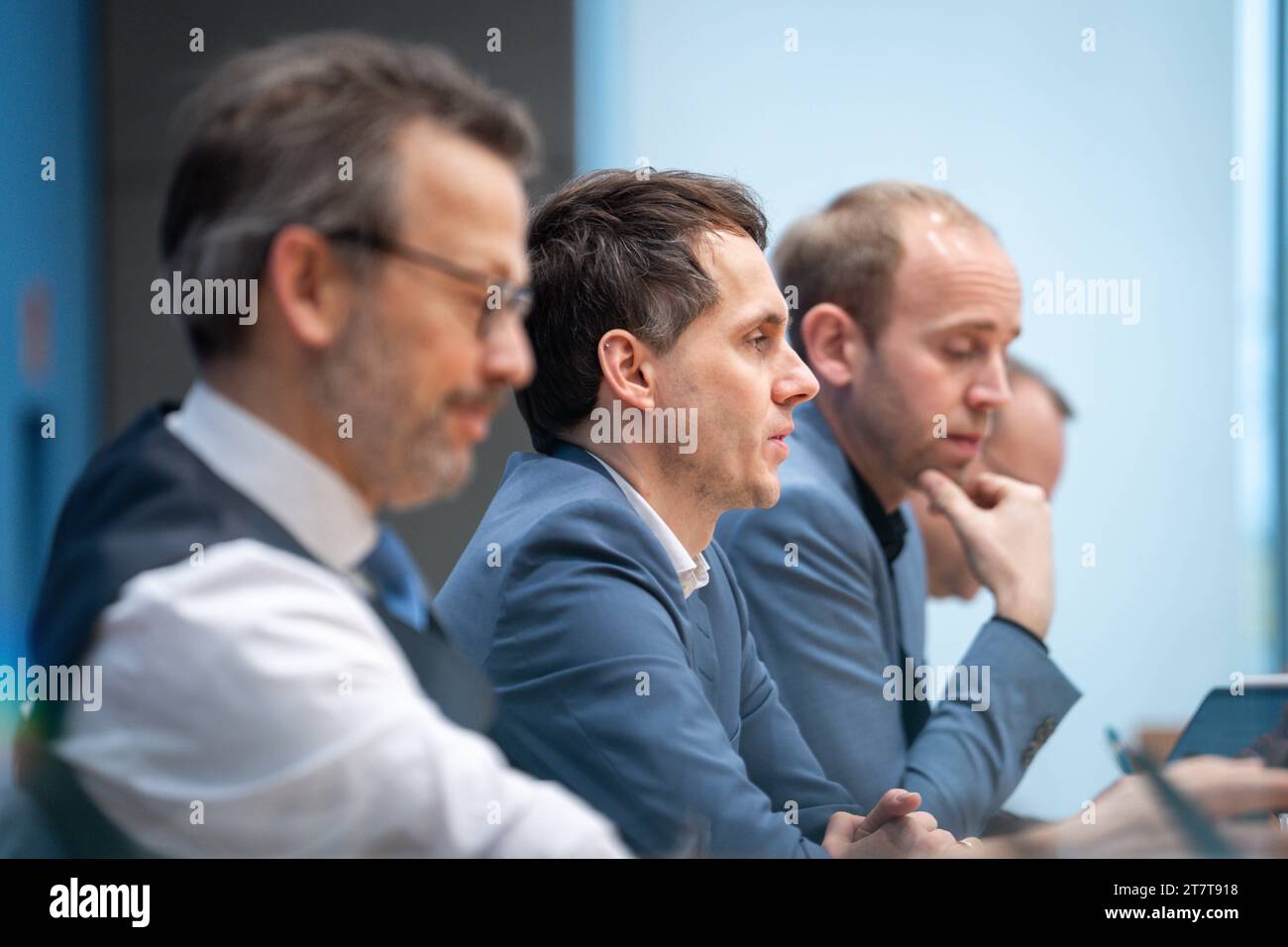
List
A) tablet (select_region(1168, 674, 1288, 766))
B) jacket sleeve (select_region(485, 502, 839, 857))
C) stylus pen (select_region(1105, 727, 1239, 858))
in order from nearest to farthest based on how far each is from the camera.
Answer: jacket sleeve (select_region(485, 502, 839, 857)) < stylus pen (select_region(1105, 727, 1239, 858)) < tablet (select_region(1168, 674, 1288, 766))

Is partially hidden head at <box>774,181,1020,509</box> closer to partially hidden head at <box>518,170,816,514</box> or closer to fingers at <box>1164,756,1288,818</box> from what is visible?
partially hidden head at <box>518,170,816,514</box>

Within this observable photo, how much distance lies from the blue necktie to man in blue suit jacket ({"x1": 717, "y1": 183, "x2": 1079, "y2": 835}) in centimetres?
63

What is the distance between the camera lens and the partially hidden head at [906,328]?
6.99 feet

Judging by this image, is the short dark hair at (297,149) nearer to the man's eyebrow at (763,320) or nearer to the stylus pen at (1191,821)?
the man's eyebrow at (763,320)

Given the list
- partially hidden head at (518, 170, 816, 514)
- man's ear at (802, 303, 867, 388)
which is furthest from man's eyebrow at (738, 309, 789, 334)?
man's ear at (802, 303, 867, 388)

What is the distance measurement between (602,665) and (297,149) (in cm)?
63

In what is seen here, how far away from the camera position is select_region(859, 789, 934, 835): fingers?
169cm

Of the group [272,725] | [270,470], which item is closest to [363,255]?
[270,470]

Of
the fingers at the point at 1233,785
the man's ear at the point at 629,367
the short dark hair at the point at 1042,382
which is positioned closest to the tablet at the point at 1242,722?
the fingers at the point at 1233,785

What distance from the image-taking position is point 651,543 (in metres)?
1.62
